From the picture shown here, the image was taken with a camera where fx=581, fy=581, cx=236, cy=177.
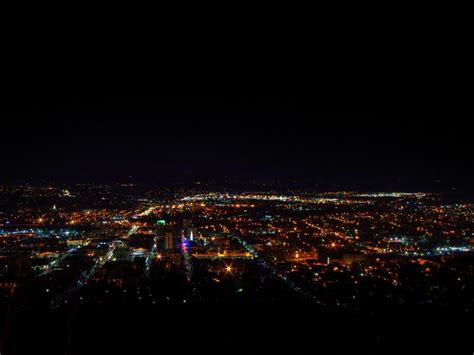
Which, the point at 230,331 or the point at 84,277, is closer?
the point at 230,331

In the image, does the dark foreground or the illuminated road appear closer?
the dark foreground

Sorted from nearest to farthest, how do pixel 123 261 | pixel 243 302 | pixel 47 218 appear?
pixel 243 302, pixel 123 261, pixel 47 218

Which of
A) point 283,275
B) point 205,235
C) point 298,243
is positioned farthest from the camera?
point 205,235

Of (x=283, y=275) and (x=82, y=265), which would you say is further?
(x=82, y=265)

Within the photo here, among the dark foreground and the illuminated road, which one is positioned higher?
the illuminated road

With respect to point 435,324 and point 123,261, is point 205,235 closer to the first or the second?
point 123,261

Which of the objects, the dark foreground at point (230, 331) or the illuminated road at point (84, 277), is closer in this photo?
the dark foreground at point (230, 331)

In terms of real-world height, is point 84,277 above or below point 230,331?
above

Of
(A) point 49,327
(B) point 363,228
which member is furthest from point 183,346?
(B) point 363,228

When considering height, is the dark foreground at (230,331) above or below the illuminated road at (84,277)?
below
